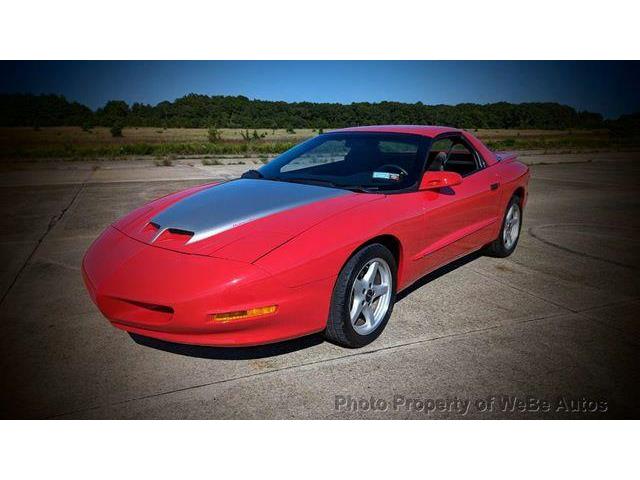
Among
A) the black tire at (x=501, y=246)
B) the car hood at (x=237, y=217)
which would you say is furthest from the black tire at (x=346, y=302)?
the black tire at (x=501, y=246)

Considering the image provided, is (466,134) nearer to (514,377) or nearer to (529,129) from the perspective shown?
(514,377)

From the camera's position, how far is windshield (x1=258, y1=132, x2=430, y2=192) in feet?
11.2

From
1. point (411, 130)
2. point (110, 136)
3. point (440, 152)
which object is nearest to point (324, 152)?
point (411, 130)

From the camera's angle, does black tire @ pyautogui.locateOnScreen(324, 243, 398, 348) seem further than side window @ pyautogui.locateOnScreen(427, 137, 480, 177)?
No

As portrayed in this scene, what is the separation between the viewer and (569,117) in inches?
1703

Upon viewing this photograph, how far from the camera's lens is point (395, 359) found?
9.12 ft

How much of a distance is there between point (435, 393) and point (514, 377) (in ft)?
1.69

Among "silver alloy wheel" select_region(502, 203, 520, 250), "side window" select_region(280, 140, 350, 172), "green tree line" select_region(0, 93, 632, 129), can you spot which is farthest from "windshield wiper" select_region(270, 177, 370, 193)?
"green tree line" select_region(0, 93, 632, 129)

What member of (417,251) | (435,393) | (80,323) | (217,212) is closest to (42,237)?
Answer: (80,323)

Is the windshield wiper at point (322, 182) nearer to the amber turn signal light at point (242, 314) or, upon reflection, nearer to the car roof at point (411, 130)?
the car roof at point (411, 130)

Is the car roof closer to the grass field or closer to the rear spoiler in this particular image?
the rear spoiler

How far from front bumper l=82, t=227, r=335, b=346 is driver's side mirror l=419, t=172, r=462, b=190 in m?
1.23

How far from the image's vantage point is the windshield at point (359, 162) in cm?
341

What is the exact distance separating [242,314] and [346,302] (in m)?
0.66
